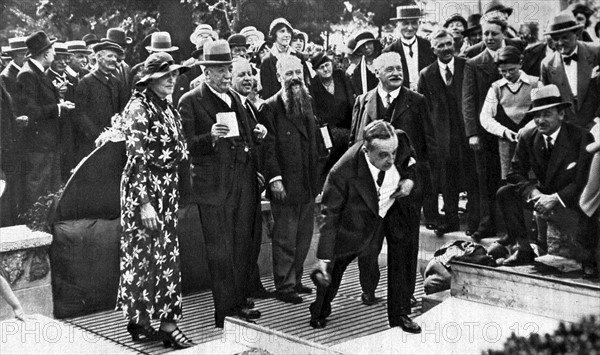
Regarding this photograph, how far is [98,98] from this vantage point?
730 centimetres

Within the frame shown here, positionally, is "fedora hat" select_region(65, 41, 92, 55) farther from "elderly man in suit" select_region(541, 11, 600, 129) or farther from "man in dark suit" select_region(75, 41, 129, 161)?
"elderly man in suit" select_region(541, 11, 600, 129)

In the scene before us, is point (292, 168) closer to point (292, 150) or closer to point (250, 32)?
point (292, 150)

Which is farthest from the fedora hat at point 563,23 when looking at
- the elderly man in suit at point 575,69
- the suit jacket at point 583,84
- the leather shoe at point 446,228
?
the leather shoe at point 446,228

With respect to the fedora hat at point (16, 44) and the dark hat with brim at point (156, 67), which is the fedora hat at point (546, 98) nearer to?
the dark hat with brim at point (156, 67)

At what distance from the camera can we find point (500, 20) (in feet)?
21.0

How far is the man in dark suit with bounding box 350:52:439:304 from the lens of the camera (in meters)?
6.80

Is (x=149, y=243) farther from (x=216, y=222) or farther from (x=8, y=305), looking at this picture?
(x=8, y=305)

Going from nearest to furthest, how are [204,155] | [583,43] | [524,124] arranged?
[583,43] < [524,124] < [204,155]

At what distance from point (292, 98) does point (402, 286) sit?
67.7 inches

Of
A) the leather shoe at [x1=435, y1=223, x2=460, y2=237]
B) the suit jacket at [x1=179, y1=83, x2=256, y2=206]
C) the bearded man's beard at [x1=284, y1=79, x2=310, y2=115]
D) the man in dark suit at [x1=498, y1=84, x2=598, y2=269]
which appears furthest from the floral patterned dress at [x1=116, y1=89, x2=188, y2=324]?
the man in dark suit at [x1=498, y1=84, x2=598, y2=269]

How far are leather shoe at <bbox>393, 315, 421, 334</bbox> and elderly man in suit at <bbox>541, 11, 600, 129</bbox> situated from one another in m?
1.79

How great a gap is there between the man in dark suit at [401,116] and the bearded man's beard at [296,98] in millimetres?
503

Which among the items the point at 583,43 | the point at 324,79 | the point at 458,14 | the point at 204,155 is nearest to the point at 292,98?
the point at 324,79

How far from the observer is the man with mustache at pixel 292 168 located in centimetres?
733
